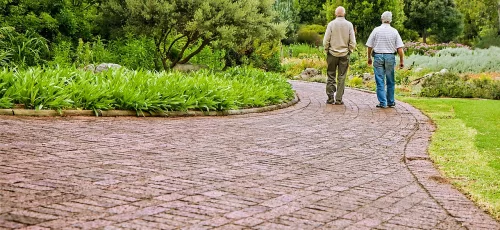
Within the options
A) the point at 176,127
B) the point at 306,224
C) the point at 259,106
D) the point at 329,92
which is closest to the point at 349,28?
the point at 329,92

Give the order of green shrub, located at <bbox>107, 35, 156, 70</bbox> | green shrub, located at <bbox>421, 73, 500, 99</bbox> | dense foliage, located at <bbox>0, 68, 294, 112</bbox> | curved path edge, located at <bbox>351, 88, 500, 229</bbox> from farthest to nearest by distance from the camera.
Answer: green shrub, located at <bbox>421, 73, 500, 99</bbox> < green shrub, located at <bbox>107, 35, 156, 70</bbox> < dense foliage, located at <bbox>0, 68, 294, 112</bbox> < curved path edge, located at <bbox>351, 88, 500, 229</bbox>

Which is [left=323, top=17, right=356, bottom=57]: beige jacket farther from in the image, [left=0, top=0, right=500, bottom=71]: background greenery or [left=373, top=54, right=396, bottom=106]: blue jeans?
[left=0, top=0, right=500, bottom=71]: background greenery

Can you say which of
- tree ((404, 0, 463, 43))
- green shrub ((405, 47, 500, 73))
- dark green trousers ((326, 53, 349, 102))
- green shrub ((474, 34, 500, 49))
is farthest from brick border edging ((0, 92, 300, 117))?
tree ((404, 0, 463, 43))

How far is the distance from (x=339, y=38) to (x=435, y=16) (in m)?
30.6

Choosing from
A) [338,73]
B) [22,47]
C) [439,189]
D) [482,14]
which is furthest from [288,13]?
[439,189]

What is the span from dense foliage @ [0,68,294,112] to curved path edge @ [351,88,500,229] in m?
3.57

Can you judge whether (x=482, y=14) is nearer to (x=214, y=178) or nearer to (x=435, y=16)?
(x=435, y=16)

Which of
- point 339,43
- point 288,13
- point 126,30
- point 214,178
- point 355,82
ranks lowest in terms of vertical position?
point 355,82

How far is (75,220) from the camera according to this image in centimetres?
337

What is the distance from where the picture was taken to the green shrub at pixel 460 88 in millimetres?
15029

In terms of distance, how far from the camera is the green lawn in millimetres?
4750

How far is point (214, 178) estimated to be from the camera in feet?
15.6

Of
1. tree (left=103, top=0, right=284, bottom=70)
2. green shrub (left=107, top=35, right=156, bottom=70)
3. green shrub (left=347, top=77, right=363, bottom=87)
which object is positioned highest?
tree (left=103, top=0, right=284, bottom=70)

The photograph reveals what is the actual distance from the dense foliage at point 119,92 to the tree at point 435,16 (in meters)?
31.3
